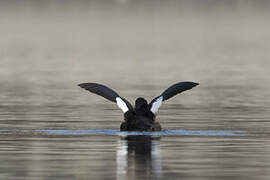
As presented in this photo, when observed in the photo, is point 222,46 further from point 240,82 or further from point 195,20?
point 195,20

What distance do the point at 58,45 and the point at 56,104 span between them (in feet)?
184

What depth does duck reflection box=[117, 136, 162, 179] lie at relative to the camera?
21922 mm

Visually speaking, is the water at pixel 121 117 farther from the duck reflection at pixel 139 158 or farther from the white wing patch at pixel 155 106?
the white wing patch at pixel 155 106

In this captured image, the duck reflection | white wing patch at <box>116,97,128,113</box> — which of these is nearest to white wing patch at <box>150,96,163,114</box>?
white wing patch at <box>116,97,128,113</box>

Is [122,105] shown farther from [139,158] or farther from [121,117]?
[139,158]

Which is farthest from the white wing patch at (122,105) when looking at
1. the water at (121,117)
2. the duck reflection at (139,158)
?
the duck reflection at (139,158)

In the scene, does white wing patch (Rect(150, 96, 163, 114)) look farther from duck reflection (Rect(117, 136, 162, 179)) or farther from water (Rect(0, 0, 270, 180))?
duck reflection (Rect(117, 136, 162, 179))

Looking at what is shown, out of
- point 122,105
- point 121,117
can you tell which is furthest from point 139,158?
point 121,117

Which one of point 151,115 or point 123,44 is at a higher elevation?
point 123,44

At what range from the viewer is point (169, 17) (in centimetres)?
18012

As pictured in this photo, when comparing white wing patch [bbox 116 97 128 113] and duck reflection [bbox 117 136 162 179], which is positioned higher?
white wing patch [bbox 116 97 128 113]

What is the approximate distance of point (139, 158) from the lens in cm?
2397

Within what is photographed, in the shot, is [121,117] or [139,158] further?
[121,117]

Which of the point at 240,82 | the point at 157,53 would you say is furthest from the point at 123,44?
the point at 240,82
